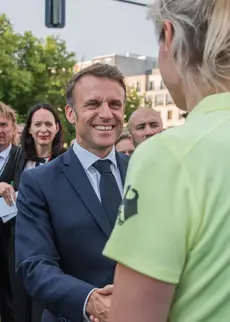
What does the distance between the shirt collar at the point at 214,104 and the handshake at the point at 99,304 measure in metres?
0.83

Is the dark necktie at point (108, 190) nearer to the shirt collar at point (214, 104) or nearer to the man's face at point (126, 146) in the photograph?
the shirt collar at point (214, 104)

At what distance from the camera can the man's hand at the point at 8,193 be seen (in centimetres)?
450

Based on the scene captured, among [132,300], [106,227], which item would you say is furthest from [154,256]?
[106,227]

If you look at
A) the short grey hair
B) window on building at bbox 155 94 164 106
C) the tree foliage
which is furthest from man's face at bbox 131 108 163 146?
window on building at bbox 155 94 164 106

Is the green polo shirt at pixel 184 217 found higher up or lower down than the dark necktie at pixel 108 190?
higher up

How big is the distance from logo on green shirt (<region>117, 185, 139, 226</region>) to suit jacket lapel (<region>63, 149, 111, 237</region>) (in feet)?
3.63

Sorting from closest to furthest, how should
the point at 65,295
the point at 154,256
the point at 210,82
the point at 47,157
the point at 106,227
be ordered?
1. the point at 154,256
2. the point at 210,82
3. the point at 65,295
4. the point at 106,227
5. the point at 47,157

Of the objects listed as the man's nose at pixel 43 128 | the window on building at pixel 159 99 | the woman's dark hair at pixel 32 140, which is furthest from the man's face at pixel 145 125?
the window on building at pixel 159 99

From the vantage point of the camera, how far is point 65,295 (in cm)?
192

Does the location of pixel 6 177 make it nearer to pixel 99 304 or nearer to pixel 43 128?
pixel 43 128

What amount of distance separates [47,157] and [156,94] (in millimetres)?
76519

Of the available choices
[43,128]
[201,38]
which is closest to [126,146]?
[43,128]

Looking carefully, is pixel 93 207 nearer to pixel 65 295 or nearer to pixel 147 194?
pixel 65 295

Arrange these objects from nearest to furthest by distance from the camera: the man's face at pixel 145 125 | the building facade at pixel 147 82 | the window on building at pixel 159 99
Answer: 1. the man's face at pixel 145 125
2. the building facade at pixel 147 82
3. the window on building at pixel 159 99
